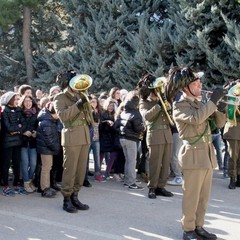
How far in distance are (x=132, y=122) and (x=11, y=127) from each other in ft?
6.57

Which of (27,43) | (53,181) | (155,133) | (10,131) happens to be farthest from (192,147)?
(27,43)

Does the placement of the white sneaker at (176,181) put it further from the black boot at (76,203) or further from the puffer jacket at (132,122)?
the black boot at (76,203)

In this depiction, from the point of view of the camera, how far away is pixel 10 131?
6793 mm

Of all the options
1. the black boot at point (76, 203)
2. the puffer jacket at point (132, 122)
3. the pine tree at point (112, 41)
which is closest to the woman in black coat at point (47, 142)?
the black boot at point (76, 203)

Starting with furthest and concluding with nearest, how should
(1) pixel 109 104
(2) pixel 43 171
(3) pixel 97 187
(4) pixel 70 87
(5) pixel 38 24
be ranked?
(5) pixel 38 24 < (1) pixel 109 104 < (3) pixel 97 187 < (2) pixel 43 171 < (4) pixel 70 87

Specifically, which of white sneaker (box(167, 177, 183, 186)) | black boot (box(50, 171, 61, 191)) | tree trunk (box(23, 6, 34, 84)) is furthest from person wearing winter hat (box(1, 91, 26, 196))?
tree trunk (box(23, 6, 34, 84))

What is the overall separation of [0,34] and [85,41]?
478cm

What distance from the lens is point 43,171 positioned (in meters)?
6.97

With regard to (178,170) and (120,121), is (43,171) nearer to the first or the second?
(120,121)

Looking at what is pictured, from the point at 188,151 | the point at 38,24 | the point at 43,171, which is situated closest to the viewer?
the point at 188,151

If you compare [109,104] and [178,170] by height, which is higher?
[109,104]

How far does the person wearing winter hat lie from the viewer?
6820 millimetres

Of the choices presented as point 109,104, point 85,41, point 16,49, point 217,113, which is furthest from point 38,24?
point 217,113

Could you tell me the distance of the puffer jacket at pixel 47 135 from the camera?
6918mm
